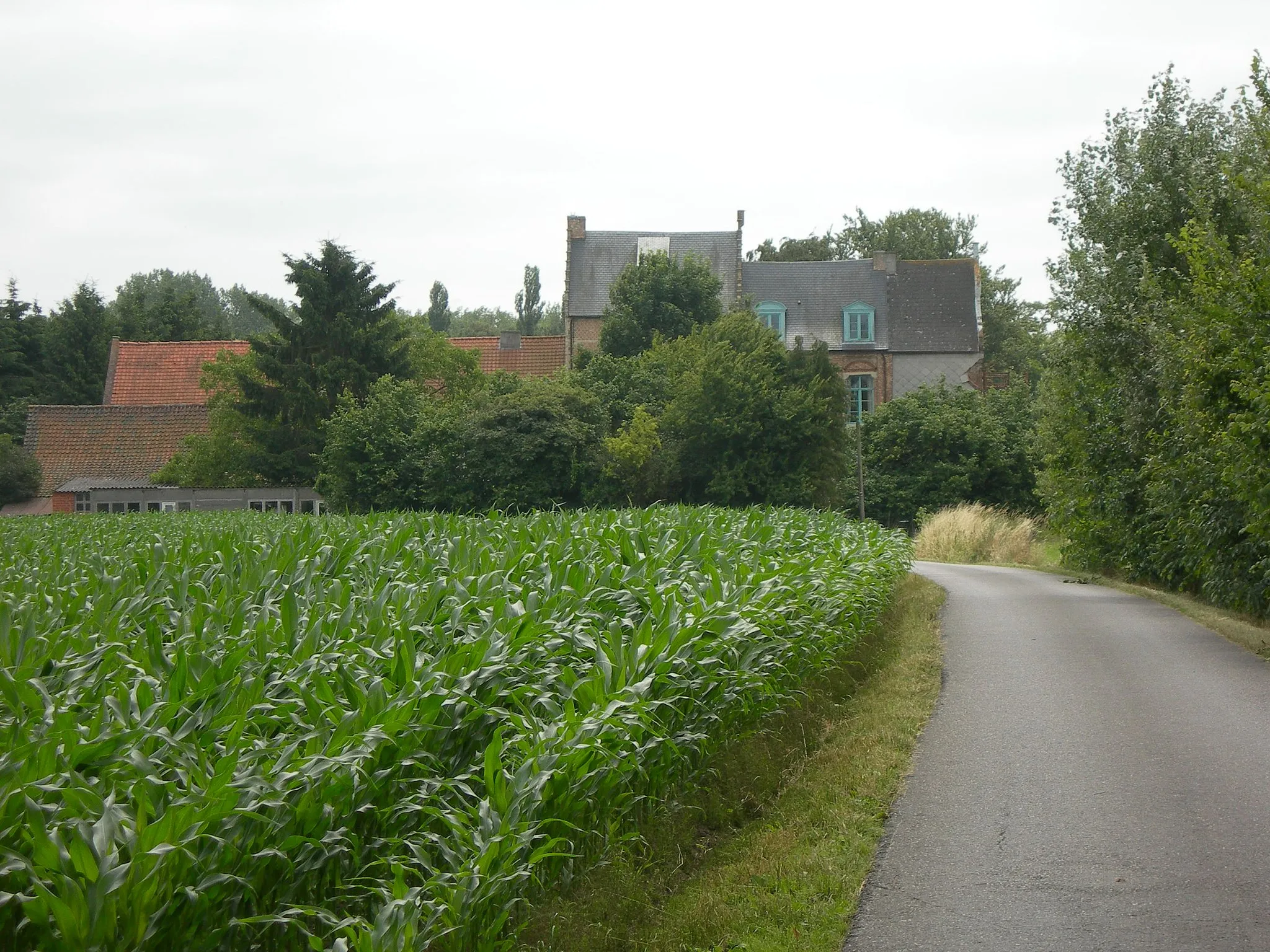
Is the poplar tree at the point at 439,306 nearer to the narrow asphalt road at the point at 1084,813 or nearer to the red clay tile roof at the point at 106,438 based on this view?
the red clay tile roof at the point at 106,438

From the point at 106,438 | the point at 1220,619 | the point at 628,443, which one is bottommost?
the point at 1220,619

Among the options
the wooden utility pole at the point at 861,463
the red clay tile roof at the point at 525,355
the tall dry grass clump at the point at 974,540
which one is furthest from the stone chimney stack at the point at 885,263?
the tall dry grass clump at the point at 974,540

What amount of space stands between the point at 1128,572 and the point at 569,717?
2181 centimetres

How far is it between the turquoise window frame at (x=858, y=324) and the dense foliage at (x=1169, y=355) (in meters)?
35.7

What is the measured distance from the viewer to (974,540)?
38.6 metres

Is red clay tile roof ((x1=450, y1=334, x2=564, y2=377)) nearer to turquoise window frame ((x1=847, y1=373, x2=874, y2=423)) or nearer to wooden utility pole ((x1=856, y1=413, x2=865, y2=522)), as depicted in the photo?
turquoise window frame ((x1=847, y1=373, x2=874, y2=423))

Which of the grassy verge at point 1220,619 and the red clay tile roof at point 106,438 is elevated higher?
the red clay tile roof at point 106,438

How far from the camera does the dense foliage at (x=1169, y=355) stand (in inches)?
568

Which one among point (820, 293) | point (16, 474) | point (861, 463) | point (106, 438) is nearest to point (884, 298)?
point (820, 293)

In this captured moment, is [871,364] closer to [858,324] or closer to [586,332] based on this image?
[858,324]

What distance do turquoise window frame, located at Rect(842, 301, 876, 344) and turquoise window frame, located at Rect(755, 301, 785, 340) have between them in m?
3.12

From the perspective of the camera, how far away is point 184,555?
12547 mm

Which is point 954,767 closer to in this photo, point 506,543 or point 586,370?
point 506,543

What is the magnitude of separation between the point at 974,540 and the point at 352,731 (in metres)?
35.2
